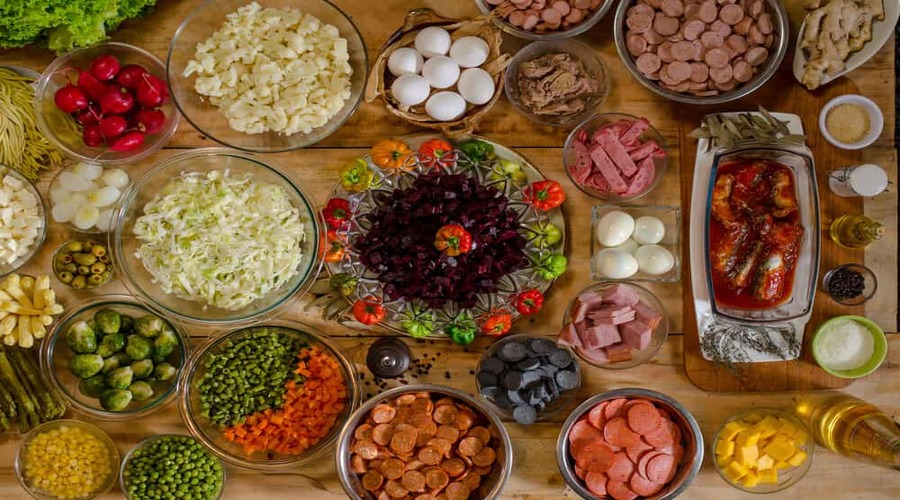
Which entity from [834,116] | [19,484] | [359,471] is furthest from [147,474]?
[834,116]

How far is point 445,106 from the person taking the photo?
247cm

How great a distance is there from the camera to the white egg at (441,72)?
247 cm

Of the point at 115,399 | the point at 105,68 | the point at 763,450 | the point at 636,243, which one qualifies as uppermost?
the point at 105,68

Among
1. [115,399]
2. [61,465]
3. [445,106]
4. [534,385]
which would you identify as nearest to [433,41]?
[445,106]

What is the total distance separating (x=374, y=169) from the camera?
2.55 meters

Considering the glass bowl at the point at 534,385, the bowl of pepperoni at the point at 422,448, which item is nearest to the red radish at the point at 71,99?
the bowl of pepperoni at the point at 422,448

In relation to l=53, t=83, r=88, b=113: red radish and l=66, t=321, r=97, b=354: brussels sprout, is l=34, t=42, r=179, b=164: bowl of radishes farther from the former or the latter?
l=66, t=321, r=97, b=354: brussels sprout

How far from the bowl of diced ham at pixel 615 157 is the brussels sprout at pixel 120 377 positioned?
1541mm

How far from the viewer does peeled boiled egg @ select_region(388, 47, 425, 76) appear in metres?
2.48

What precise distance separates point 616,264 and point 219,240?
4.06ft

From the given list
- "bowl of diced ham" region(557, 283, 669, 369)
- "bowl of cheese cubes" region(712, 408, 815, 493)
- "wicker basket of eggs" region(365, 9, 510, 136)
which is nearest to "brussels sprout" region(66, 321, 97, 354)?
"wicker basket of eggs" region(365, 9, 510, 136)

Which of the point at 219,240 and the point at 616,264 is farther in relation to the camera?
the point at 616,264

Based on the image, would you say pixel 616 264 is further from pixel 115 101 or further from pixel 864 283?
pixel 115 101

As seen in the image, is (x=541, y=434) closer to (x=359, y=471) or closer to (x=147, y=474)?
(x=359, y=471)
